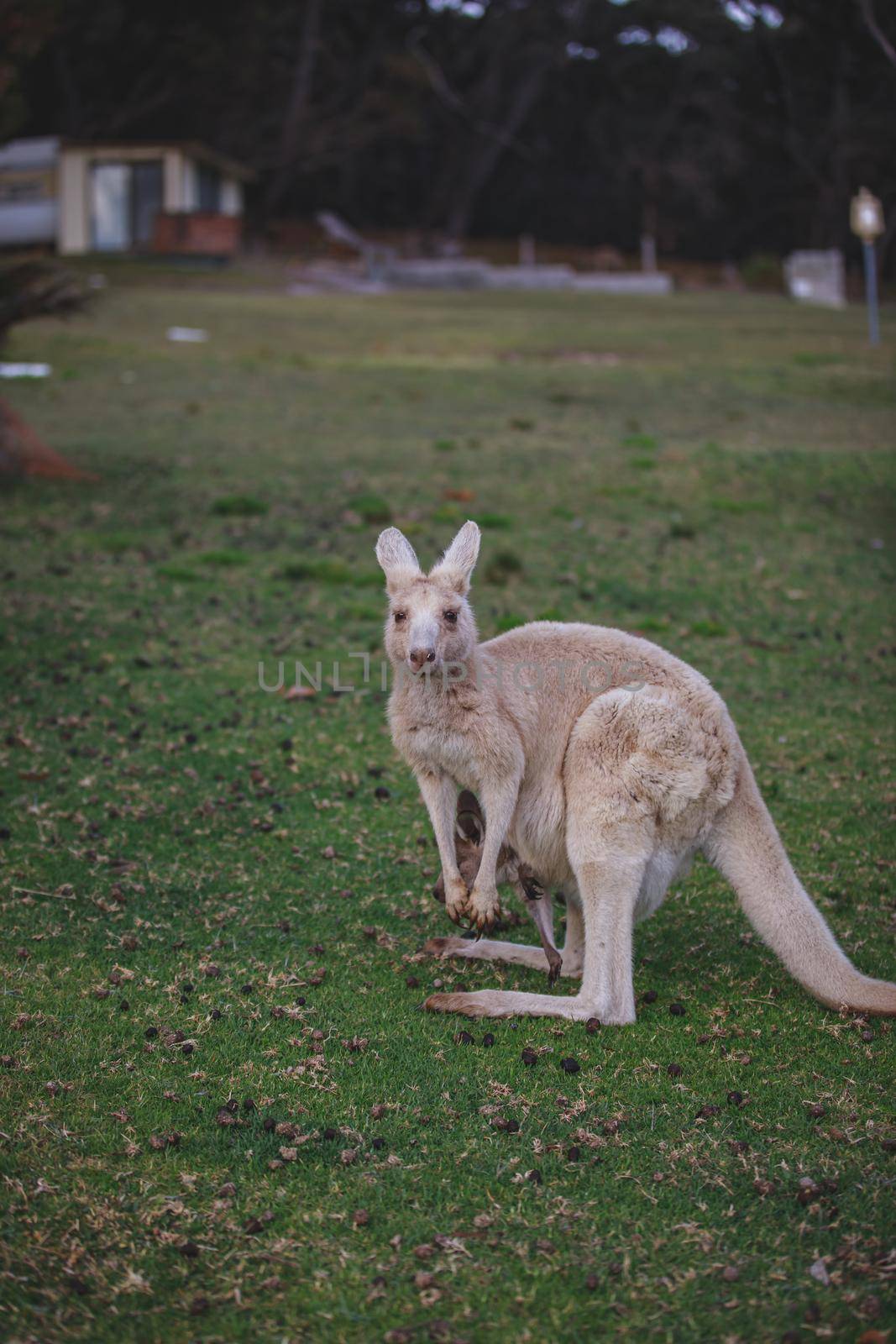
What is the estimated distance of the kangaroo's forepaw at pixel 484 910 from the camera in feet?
16.6

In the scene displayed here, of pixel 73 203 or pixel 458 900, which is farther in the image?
pixel 73 203

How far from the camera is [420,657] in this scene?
4.92 metres

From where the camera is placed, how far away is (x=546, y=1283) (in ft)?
11.6

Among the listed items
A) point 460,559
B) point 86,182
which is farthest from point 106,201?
point 460,559

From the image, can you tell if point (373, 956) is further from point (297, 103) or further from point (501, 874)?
point (297, 103)

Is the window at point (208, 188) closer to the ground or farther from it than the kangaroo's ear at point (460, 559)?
farther from it

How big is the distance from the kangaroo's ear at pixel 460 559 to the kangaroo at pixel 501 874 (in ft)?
2.92

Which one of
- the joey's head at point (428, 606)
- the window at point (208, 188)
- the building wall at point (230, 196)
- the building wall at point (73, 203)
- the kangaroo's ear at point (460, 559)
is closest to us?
the joey's head at point (428, 606)

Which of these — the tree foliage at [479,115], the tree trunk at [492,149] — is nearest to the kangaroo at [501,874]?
the tree foliage at [479,115]

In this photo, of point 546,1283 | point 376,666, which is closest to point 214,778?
point 376,666

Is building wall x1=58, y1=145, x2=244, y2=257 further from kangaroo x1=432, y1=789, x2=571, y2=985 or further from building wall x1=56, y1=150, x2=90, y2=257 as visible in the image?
kangaroo x1=432, y1=789, x2=571, y2=985

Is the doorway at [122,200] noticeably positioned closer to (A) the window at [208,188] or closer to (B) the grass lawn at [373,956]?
(A) the window at [208,188]

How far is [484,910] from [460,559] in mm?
1390

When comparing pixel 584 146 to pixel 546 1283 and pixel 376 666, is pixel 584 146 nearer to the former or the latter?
pixel 376 666
